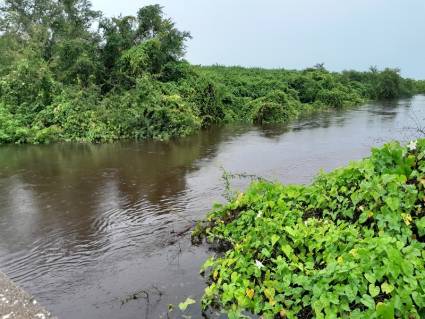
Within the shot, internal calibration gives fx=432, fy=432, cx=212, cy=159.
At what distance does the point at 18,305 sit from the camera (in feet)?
14.4

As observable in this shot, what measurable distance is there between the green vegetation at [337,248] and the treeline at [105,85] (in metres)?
10.9

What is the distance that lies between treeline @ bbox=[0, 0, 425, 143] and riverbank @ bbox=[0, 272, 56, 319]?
35.4ft

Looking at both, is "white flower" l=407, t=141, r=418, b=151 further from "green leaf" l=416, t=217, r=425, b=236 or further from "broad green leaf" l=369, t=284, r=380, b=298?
"broad green leaf" l=369, t=284, r=380, b=298

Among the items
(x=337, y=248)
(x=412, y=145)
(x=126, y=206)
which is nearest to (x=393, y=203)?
(x=337, y=248)

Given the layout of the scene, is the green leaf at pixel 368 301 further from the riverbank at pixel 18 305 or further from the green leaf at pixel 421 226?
the riverbank at pixel 18 305

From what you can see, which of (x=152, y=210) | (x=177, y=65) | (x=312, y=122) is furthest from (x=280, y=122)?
(x=152, y=210)

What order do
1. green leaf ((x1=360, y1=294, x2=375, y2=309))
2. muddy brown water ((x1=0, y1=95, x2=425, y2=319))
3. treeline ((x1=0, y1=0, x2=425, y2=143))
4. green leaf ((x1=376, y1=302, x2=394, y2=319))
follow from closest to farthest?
1. green leaf ((x1=376, y1=302, x2=394, y2=319))
2. green leaf ((x1=360, y1=294, x2=375, y2=309))
3. muddy brown water ((x1=0, y1=95, x2=425, y2=319))
4. treeline ((x1=0, y1=0, x2=425, y2=143))

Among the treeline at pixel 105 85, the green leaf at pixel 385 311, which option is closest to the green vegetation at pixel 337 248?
the green leaf at pixel 385 311

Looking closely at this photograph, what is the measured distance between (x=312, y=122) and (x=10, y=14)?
56.8 feet

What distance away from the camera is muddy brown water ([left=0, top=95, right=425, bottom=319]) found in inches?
202

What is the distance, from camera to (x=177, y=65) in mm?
19438

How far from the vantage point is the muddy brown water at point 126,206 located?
5.13 m

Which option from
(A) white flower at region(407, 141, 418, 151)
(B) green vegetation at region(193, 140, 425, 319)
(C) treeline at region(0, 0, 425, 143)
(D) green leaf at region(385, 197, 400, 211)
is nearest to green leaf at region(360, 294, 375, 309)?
(B) green vegetation at region(193, 140, 425, 319)

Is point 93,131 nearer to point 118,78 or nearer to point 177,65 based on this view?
point 118,78
